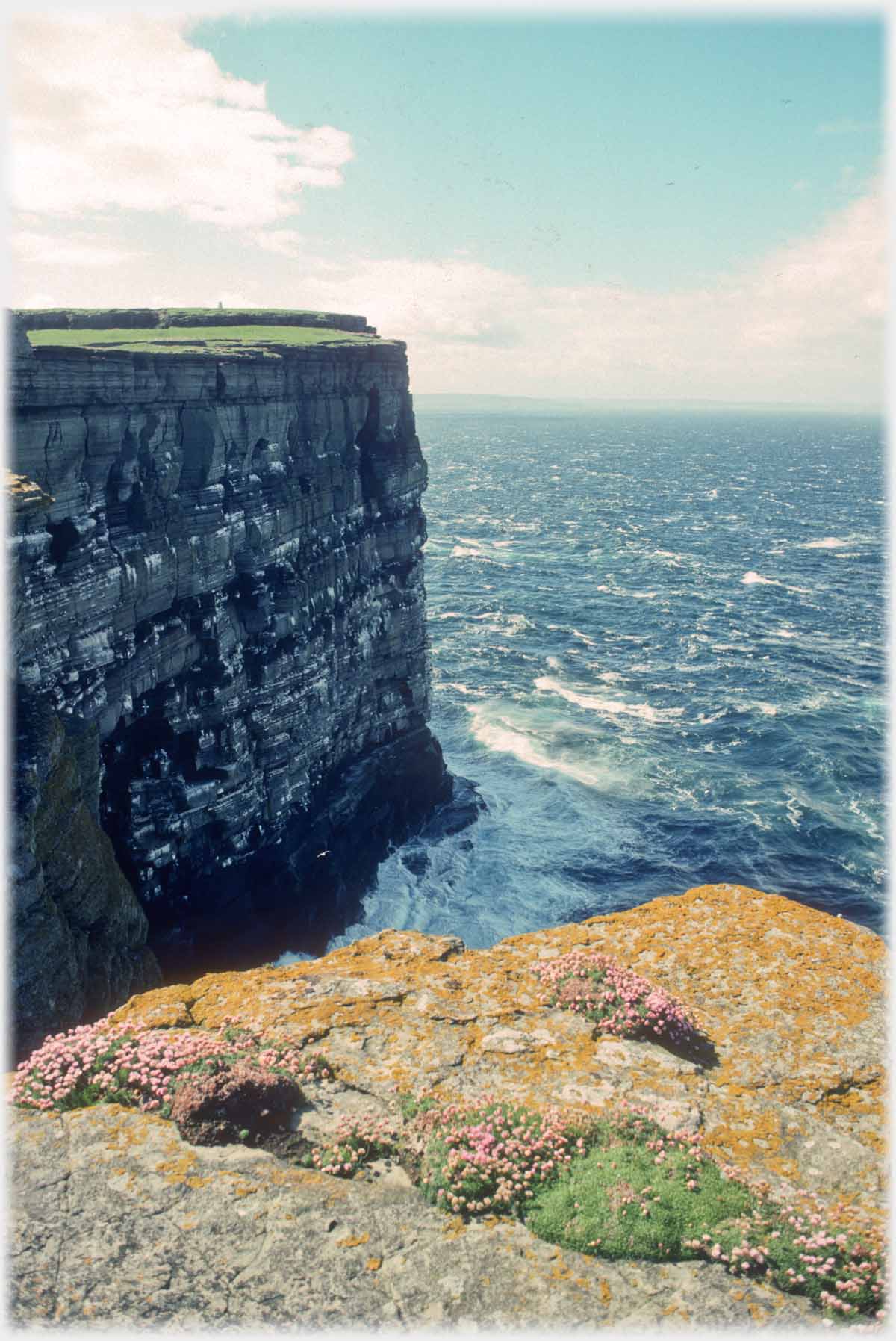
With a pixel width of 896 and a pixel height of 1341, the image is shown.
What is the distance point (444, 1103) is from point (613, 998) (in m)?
3.81

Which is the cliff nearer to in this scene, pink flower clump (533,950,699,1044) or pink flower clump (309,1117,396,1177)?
pink flower clump (309,1117,396,1177)

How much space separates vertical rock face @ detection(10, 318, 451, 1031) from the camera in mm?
24516

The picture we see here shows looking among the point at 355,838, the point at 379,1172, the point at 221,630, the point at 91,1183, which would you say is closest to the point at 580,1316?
the point at 379,1172

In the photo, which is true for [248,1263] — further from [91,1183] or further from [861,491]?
[861,491]

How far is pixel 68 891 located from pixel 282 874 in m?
16.0

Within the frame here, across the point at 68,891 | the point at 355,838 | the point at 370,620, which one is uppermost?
the point at 370,620

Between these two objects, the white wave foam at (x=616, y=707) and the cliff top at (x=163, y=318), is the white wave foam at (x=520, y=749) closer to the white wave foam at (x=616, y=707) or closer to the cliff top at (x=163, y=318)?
the white wave foam at (x=616, y=707)

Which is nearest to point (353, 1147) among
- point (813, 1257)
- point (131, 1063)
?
point (131, 1063)

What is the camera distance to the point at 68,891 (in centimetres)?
2105

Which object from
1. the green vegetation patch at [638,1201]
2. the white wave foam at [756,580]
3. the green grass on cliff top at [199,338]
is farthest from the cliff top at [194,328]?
the white wave foam at [756,580]

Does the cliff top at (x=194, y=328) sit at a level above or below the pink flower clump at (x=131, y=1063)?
above

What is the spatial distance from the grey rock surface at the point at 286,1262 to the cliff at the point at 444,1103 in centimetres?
2

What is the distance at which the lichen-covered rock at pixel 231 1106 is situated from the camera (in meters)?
10.7

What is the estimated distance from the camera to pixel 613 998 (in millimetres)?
14203
